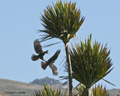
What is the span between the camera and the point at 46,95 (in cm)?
1689

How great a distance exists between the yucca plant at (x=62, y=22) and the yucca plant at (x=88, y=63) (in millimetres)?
584

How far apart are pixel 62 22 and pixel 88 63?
2050 millimetres

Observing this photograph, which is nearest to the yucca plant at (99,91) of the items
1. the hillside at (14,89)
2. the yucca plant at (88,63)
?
the yucca plant at (88,63)

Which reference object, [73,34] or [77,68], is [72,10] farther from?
[77,68]

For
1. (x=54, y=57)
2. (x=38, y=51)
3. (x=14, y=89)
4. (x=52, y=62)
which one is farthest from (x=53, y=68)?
(x=14, y=89)

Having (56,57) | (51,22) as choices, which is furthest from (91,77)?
(51,22)

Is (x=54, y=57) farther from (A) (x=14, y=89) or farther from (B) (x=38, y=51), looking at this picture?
(A) (x=14, y=89)

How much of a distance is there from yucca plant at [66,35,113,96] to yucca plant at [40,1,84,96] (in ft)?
1.91

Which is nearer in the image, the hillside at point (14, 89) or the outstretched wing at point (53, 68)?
the outstretched wing at point (53, 68)

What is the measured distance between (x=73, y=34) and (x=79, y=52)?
2.64 feet

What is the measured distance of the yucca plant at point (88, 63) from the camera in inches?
611

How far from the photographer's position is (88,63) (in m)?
15.5

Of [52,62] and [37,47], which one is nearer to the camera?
[37,47]

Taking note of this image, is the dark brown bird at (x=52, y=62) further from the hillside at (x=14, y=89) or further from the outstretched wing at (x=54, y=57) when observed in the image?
the hillside at (x=14, y=89)
